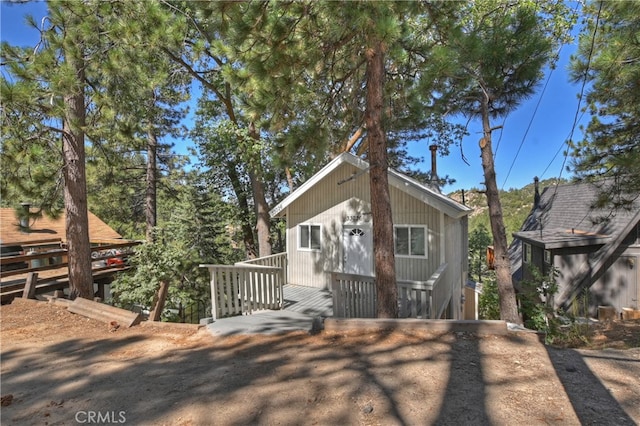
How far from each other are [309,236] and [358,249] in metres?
1.77

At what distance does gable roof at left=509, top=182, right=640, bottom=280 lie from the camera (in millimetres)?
10586

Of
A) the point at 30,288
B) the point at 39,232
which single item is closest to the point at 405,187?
the point at 30,288

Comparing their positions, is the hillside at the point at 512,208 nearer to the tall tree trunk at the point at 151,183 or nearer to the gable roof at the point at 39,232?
the tall tree trunk at the point at 151,183

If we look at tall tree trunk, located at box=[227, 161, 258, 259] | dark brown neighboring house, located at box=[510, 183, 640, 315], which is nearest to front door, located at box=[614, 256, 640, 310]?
dark brown neighboring house, located at box=[510, 183, 640, 315]

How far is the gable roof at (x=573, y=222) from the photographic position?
10586 mm

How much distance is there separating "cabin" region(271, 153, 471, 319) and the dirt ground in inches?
148

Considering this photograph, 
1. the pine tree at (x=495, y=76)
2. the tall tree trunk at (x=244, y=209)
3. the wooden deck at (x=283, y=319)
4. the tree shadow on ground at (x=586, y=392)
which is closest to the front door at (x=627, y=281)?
the pine tree at (x=495, y=76)

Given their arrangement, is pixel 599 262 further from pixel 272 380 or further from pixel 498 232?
pixel 272 380

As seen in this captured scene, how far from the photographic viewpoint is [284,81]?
560cm

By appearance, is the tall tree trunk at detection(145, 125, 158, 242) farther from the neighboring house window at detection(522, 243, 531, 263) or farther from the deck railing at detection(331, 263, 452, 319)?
the neighboring house window at detection(522, 243, 531, 263)

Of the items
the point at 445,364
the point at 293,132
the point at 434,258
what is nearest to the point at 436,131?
the point at 434,258

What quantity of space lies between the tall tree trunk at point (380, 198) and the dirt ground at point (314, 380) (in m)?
0.93

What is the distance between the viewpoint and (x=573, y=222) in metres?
13.2

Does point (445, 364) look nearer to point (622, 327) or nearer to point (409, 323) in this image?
point (409, 323)
